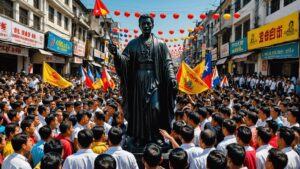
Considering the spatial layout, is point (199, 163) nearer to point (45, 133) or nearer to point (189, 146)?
point (189, 146)

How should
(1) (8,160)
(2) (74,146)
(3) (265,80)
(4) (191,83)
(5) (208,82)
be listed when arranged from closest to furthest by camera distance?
(1) (8,160) < (2) (74,146) < (4) (191,83) < (5) (208,82) < (3) (265,80)

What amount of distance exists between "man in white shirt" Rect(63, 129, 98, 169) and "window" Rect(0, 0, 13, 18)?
618 inches

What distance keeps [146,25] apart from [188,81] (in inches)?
141

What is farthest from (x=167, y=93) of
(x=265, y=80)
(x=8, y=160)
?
(x=265, y=80)

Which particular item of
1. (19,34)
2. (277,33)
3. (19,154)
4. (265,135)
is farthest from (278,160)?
(19,34)

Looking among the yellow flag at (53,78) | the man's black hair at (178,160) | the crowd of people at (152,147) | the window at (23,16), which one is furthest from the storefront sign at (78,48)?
the man's black hair at (178,160)

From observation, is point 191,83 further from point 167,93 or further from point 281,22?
point 281,22

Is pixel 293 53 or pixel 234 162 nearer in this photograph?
pixel 234 162

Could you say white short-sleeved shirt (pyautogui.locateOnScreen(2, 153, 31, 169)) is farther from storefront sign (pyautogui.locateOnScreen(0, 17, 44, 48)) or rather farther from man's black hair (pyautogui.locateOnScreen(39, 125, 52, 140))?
storefront sign (pyautogui.locateOnScreen(0, 17, 44, 48))

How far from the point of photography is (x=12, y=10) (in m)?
17.8

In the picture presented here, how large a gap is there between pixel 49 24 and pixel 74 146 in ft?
71.6

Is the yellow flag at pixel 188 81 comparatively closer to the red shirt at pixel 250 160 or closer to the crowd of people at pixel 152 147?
the crowd of people at pixel 152 147

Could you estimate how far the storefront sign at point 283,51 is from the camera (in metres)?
14.9

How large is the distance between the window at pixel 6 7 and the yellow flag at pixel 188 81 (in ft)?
42.9
